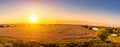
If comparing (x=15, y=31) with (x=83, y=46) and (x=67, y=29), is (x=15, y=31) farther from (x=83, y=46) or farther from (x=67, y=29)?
(x=83, y=46)

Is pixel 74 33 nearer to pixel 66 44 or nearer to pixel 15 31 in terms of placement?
pixel 15 31

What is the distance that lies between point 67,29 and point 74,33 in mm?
1965

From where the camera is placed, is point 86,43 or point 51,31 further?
point 51,31

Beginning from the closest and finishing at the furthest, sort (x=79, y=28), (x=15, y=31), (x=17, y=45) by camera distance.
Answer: (x=17, y=45) < (x=15, y=31) < (x=79, y=28)

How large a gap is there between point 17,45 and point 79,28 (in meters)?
14.9

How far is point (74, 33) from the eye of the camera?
2916 cm

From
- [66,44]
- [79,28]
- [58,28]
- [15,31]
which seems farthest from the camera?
[79,28]

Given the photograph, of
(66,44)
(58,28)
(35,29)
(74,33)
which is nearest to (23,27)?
(35,29)

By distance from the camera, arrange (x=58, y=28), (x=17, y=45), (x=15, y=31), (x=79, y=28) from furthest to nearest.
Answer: (x=79, y=28)
(x=58, y=28)
(x=15, y=31)
(x=17, y=45)

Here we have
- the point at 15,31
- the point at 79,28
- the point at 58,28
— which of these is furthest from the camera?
the point at 79,28

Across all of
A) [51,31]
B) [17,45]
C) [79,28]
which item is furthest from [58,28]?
[17,45]

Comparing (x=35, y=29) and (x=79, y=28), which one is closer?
(x=35, y=29)

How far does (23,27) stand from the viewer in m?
29.4

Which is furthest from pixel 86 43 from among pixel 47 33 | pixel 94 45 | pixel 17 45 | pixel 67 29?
pixel 67 29
